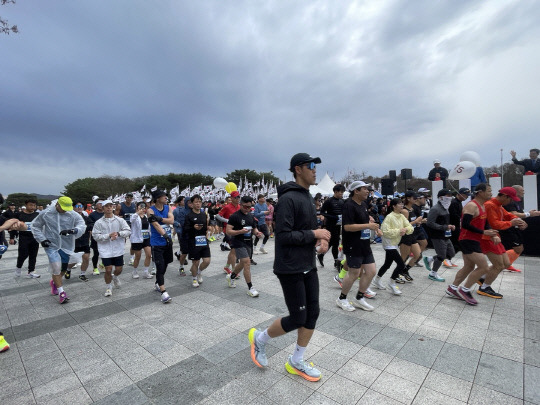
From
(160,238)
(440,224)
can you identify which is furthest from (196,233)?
(440,224)

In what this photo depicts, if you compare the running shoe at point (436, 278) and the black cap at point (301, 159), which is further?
the running shoe at point (436, 278)

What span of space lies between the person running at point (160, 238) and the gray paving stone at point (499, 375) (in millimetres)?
4497

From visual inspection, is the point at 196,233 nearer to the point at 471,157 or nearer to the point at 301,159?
the point at 301,159

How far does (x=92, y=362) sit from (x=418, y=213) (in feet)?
22.9

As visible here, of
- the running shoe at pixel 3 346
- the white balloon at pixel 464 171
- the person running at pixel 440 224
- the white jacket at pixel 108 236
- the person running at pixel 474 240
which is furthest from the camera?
the white balloon at pixel 464 171

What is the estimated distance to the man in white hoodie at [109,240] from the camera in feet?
Answer: 17.3

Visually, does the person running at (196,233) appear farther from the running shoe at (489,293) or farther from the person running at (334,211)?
the running shoe at (489,293)

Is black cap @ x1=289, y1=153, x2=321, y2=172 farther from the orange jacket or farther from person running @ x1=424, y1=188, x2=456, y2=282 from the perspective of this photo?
person running @ x1=424, y1=188, x2=456, y2=282

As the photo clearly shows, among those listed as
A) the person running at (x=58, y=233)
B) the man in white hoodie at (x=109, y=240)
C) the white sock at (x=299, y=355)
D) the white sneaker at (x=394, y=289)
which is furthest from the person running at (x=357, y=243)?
the person running at (x=58, y=233)

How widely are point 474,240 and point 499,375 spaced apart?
246 centimetres

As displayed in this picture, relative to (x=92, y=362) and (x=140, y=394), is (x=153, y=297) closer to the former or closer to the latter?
(x=92, y=362)

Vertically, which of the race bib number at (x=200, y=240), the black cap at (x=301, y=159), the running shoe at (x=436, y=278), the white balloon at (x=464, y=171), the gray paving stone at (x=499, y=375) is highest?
the white balloon at (x=464, y=171)

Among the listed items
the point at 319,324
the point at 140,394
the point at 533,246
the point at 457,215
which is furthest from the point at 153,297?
the point at 533,246

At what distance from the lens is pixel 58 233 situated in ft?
16.8
